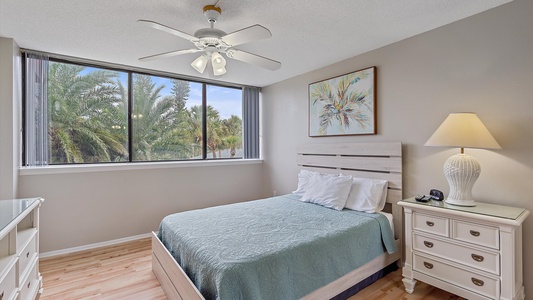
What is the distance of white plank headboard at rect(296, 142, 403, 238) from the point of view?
2660mm

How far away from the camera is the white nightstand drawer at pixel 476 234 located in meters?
1.79

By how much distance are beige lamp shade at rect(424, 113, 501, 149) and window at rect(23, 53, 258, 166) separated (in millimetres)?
3263

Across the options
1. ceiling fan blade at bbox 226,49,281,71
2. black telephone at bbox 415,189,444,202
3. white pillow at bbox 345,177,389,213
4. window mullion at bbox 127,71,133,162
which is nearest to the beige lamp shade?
black telephone at bbox 415,189,444,202

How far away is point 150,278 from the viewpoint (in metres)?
2.49

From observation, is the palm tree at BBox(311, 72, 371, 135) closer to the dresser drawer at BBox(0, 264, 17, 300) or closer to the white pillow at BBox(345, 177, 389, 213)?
the white pillow at BBox(345, 177, 389, 213)

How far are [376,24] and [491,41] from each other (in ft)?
3.03

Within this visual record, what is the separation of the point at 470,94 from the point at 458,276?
153cm

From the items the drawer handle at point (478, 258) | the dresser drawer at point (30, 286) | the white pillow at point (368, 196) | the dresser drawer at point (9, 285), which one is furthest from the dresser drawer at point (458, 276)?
the dresser drawer at point (30, 286)

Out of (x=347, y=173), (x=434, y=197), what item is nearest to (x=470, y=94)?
(x=434, y=197)

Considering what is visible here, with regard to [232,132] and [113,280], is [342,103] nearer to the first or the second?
[232,132]

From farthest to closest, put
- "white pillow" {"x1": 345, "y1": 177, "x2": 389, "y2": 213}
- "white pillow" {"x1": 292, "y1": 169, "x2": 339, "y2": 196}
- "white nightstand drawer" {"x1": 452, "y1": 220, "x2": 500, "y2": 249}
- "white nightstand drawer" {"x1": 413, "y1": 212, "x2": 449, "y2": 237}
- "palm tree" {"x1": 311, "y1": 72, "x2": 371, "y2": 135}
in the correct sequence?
"white pillow" {"x1": 292, "y1": 169, "x2": 339, "y2": 196}, "palm tree" {"x1": 311, "y1": 72, "x2": 371, "y2": 135}, "white pillow" {"x1": 345, "y1": 177, "x2": 389, "y2": 213}, "white nightstand drawer" {"x1": 413, "y1": 212, "x2": 449, "y2": 237}, "white nightstand drawer" {"x1": 452, "y1": 220, "x2": 500, "y2": 249}

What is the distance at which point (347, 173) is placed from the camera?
3.15 metres

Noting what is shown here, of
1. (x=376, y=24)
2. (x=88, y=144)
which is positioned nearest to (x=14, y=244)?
(x=88, y=144)

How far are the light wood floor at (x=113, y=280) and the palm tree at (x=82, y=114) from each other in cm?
124
